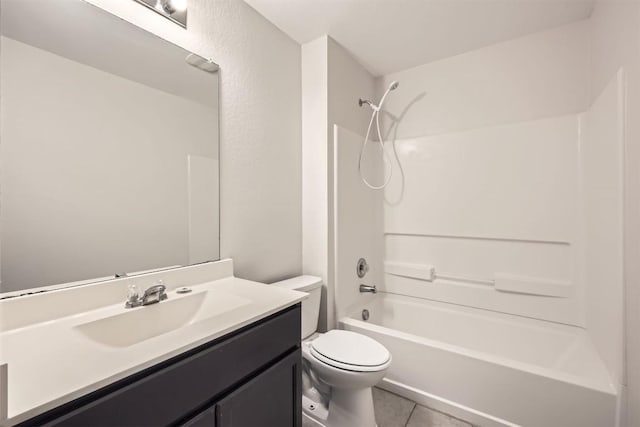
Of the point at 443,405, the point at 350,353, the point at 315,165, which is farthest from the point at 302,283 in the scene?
the point at 443,405

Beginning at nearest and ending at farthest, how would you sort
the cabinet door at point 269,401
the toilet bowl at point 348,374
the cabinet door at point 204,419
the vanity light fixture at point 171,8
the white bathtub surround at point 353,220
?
the cabinet door at point 204,419 → the cabinet door at point 269,401 → the vanity light fixture at point 171,8 → the toilet bowl at point 348,374 → the white bathtub surround at point 353,220

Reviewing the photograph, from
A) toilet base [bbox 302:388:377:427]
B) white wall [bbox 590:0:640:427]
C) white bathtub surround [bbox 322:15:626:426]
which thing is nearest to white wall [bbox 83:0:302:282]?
white bathtub surround [bbox 322:15:626:426]

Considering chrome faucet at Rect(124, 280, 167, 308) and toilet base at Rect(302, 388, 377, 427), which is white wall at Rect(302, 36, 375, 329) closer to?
toilet base at Rect(302, 388, 377, 427)

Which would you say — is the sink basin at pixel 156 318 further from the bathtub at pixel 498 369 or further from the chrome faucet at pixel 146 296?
the bathtub at pixel 498 369

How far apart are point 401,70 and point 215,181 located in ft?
6.10

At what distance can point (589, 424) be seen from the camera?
1.20 m

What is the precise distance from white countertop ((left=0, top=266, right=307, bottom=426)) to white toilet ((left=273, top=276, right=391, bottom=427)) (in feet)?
1.76

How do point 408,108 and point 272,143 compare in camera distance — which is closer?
point 272,143

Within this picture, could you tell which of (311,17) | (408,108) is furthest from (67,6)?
(408,108)

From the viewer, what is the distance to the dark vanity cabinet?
58 cm

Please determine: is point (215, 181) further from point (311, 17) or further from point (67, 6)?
point (311, 17)

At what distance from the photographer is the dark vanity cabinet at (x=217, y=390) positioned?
578 millimetres

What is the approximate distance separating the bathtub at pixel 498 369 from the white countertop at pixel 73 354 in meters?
1.08

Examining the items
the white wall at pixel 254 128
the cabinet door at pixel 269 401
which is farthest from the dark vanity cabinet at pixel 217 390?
the white wall at pixel 254 128
